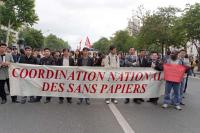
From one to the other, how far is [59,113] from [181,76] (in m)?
3.73

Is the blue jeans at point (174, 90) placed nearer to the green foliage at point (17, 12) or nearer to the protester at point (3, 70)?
the protester at point (3, 70)

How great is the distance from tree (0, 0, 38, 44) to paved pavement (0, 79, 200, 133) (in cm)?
5148

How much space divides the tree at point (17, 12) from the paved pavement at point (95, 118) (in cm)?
5148

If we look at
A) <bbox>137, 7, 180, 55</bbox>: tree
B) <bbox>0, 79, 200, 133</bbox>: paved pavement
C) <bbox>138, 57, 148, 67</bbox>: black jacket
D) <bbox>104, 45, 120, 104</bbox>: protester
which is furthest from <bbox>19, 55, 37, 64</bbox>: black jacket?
<bbox>137, 7, 180, 55</bbox>: tree

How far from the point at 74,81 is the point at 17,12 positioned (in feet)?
173

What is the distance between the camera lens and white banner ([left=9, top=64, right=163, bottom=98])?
40.9 ft

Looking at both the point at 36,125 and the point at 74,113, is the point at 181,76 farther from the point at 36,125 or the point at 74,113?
the point at 36,125

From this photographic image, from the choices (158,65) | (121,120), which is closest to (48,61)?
(158,65)

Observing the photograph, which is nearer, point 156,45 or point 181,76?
point 181,76

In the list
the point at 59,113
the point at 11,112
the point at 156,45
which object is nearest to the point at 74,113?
the point at 59,113

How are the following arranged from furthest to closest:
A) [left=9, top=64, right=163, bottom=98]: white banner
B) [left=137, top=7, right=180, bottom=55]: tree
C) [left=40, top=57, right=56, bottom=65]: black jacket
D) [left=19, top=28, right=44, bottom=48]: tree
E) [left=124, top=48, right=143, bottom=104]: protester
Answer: [left=19, top=28, right=44, bottom=48]: tree
[left=137, top=7, right=180, bottom=55]: tree
[left=124, top=48, right=143, bottom=104]: protester
[left=40, top=57, right=56, bottom=65]: black jacket
[left=9, top=64, right=163, bottom=98]: white banner

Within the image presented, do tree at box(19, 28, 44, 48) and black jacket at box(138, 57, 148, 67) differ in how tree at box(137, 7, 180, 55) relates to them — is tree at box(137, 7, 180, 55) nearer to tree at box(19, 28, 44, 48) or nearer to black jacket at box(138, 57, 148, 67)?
tree at box(19, 28, 44, 48)

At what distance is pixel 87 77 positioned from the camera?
12508 mm

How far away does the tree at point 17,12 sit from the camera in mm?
62250
